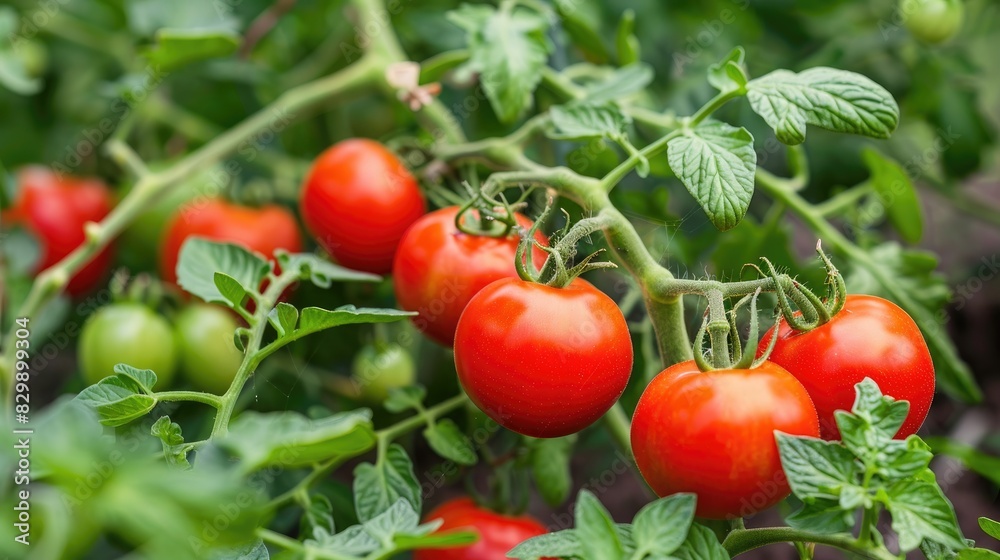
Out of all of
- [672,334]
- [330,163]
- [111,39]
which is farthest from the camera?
[111,39]

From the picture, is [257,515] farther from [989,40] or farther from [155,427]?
[989,40]

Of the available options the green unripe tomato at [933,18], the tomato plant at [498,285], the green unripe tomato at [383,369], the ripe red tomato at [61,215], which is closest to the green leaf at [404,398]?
the tomato plant at [498,285]

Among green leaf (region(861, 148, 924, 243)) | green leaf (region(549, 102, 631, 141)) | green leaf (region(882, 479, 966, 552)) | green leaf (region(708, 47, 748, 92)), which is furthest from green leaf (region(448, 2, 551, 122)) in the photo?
green leaf (region(882, 479, 966, 552))

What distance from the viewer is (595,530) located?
1.87 ft

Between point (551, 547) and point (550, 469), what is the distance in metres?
0.34

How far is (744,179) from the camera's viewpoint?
2.32ft

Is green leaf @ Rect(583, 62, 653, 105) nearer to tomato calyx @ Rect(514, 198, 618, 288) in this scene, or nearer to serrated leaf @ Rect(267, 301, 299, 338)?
tomato calyx @ Rect(514, 198, 618, 288)

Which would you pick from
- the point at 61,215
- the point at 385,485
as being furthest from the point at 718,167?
the point at 61,215

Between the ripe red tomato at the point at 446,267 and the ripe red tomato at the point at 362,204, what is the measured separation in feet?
0.48

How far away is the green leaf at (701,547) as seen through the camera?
0.62 m

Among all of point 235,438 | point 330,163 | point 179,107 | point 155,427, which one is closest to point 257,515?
point 235,438

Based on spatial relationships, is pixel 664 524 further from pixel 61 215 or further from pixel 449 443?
pixel 61 215

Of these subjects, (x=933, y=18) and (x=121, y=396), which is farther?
(x=933, y=18)

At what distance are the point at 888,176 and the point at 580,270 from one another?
0.59m
